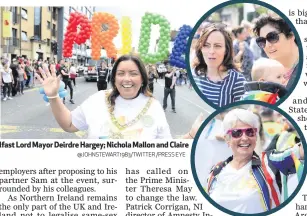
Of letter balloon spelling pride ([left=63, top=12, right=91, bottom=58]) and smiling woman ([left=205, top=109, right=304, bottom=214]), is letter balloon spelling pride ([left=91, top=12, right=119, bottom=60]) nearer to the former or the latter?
letter balloon spelling pride ([left=63, top=12, right=91, bottom=58])

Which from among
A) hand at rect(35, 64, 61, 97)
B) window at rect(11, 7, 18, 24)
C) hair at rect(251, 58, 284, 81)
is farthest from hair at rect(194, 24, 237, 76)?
window at rect(11, 7, 18, 24)

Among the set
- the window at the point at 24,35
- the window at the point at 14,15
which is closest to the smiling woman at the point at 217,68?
the window at the point at 14,15

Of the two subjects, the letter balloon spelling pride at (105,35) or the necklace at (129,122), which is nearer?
the necklace at (129,122)

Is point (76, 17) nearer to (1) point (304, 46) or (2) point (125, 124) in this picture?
(2) point (125, 124)

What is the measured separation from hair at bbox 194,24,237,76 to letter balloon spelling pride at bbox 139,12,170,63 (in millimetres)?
224

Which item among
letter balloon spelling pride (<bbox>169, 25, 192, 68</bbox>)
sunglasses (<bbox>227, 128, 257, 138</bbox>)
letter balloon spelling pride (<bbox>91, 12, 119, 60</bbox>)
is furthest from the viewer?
letter balloon spelling pride (<bbox>91, 12, 119, 60</bbox>)

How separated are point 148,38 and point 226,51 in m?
0.49

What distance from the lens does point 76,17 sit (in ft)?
7.01

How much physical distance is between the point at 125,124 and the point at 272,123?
0.78m

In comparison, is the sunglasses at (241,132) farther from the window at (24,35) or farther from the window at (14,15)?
the window at (24,35)

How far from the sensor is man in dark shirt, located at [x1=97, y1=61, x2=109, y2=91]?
215cm

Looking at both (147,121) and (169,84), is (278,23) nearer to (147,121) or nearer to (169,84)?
(169,84)

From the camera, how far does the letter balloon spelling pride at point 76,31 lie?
2.14 metres

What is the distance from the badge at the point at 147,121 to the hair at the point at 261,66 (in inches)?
24.0
